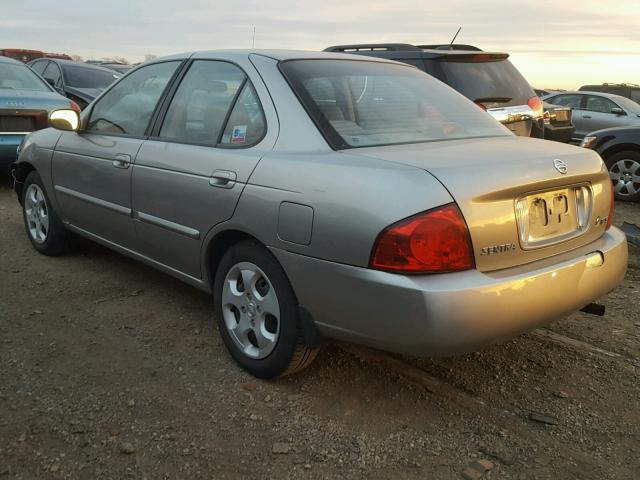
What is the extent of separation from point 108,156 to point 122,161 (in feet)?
0.69

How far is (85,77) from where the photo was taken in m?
10.8

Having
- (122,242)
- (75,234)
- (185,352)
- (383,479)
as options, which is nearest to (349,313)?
(383,479)

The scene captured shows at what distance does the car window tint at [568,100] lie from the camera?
1360cm

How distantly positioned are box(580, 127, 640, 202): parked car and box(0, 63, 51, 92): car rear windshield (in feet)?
23.8

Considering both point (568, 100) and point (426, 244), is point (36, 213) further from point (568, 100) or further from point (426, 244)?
point (568, 100)

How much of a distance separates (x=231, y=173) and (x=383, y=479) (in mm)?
1505

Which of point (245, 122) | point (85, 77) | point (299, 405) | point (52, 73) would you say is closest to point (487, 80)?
point (245, 122)

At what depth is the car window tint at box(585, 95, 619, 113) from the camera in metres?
13.2

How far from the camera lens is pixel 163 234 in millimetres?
3432

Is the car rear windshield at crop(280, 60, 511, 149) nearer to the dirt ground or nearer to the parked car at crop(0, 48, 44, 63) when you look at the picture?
the dirt ground

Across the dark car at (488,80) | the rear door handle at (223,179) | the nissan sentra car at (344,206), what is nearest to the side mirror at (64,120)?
the nissan sentra car at (344,206)

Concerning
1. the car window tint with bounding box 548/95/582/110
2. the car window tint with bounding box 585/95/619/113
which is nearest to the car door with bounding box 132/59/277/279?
the car window tint with bounding box 585/95/619/113

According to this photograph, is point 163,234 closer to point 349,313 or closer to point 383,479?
point 349,313

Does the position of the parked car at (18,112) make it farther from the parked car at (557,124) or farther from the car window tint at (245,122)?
the parked car at (557,124)
